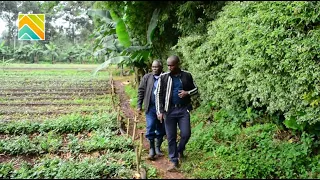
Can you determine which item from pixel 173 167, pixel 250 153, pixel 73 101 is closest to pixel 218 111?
pixel 250 153

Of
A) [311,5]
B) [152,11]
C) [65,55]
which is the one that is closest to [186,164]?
[311,5]

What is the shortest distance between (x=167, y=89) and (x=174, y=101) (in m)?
0.23

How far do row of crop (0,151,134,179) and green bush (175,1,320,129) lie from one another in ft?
8.66

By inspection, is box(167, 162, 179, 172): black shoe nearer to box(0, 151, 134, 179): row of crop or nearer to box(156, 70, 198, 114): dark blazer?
box(0, 151, 134, 179): row of crop

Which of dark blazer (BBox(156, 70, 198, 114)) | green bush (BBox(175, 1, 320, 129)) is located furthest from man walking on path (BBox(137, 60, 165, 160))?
green bush (BBox(175, 1, 320, 129))

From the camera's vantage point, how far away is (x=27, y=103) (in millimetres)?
10367

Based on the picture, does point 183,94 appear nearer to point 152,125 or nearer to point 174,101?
point 174,101

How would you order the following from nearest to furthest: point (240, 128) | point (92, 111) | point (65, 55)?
1. point (240, 128)
2. point (92, 111)
3. point (65, 55)

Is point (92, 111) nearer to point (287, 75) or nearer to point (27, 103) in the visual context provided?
point (27, 103)

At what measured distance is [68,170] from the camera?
4566 mm

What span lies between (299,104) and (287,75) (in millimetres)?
480

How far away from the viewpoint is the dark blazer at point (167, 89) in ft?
16.8

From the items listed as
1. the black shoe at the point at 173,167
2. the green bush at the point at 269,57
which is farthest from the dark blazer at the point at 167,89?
the green bush at the point at 269,57

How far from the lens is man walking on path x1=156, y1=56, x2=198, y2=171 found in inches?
201
